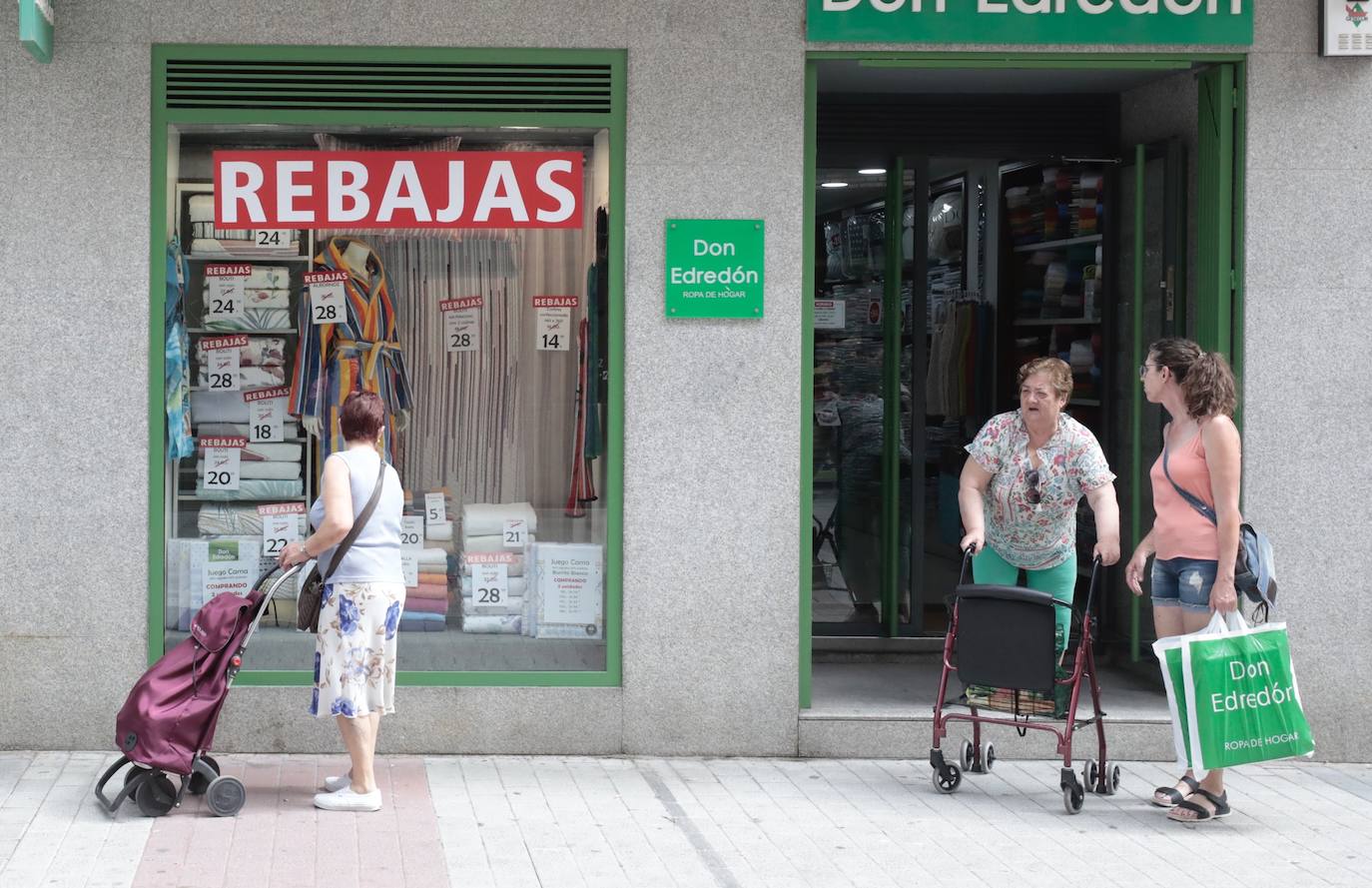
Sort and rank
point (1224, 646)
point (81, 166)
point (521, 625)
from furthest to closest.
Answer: point (521, 625)
point (81, 166)
point (1224, 646)

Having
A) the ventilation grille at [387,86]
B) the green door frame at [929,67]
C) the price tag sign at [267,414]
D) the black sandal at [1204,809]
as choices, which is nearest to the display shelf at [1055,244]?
the green door frame at [929,67]

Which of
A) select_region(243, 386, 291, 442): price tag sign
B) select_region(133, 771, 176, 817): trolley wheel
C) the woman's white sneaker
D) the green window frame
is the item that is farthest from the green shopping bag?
select_region(243, 386, 291, 442): price tag sign

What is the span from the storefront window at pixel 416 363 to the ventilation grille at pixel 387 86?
121 millimetres

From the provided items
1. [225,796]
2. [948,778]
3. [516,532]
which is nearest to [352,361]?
[516,532]

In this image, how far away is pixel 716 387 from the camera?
7.58 m

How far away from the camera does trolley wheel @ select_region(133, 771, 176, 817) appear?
20.6ft

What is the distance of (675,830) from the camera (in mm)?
6324

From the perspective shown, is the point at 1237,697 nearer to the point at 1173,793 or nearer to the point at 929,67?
the point at 1173,793

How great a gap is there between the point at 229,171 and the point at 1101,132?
16.1 feet

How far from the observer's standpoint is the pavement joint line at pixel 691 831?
226 inches

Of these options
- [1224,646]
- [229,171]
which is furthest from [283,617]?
[1224,646]

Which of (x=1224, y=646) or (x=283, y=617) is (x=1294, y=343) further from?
(x=283, y=617)

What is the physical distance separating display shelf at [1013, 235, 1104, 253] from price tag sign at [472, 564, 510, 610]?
3.96m

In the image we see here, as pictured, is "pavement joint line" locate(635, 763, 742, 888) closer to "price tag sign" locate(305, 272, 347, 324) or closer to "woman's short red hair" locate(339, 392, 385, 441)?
"woman's short red hair" locate(339, 392, 385, 441)
